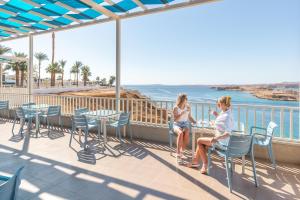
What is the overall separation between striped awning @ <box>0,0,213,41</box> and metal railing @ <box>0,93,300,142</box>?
7.09ft

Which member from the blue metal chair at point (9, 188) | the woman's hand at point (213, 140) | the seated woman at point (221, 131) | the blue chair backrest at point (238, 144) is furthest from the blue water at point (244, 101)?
the blue metal chair at point (9, 188)

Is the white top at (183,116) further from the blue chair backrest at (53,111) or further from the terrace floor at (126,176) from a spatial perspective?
the blue chair backrest at (53,111)

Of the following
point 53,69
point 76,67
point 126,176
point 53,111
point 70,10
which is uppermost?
point 76,67

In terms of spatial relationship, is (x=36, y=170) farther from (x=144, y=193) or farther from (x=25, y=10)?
(x=25, y=10)

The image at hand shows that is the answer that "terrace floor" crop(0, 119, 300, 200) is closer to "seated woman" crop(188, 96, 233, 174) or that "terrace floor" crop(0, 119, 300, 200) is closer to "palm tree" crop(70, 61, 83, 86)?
"seated woman" crop(188, 96, 233, 174)

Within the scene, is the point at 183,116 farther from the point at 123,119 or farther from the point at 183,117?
the point at 123,119

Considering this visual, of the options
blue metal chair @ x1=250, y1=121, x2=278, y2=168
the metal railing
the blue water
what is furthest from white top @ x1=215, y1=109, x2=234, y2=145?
the blue water

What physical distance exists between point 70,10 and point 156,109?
3053 mm

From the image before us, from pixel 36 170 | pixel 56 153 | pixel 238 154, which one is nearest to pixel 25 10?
pixel 56 153

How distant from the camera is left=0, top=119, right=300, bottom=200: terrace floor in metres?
2.53

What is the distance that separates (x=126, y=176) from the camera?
119 inches

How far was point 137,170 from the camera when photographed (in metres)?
3.26

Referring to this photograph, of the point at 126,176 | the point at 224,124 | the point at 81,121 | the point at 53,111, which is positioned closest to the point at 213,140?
the point at 224,124

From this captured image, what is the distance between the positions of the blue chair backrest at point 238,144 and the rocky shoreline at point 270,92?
2793 centimetres
